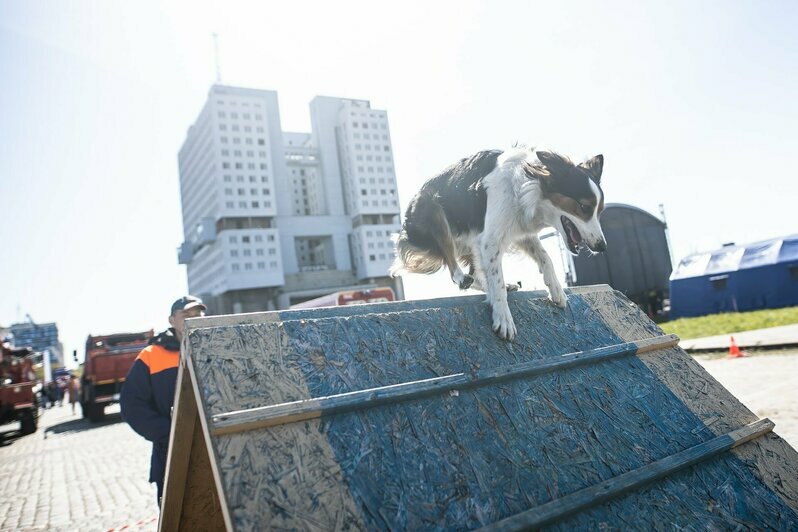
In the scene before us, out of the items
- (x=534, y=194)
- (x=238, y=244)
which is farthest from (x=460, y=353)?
(x=238, y=244)

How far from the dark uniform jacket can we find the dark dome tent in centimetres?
1773

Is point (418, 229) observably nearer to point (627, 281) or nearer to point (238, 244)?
point (627, 281)

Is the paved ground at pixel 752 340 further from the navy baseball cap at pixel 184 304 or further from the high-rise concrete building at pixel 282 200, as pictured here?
the high-rise concrete building at pixel 282 200

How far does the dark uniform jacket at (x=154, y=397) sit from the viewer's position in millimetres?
3403

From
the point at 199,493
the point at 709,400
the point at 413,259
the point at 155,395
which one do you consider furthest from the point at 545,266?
the point at 155,395

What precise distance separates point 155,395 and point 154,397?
22mm

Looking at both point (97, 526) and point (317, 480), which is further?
point (97, 526)

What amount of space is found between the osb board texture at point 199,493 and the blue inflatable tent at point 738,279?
19.9 metres

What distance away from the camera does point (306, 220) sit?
243ft

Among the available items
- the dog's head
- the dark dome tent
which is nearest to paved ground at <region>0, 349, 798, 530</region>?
the dog's head

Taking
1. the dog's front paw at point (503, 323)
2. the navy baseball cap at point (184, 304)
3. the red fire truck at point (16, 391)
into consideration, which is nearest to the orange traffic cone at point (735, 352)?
the dog's front paw at point (503, 323)

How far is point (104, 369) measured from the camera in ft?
46.8

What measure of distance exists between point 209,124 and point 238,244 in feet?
61.6

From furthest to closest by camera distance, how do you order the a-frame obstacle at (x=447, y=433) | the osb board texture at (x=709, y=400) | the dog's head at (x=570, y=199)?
the dog's head at (x=570, y=199)
the osb board texture at (x=709, y=400)
the a-frame obstacle at (x=447, y=433)
